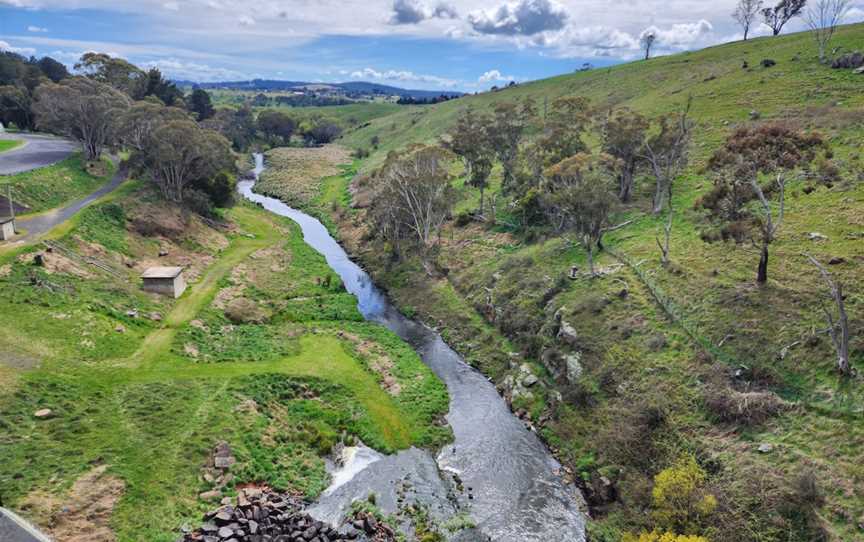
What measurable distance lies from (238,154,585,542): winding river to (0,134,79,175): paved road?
5589cm

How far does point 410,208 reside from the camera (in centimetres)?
5778

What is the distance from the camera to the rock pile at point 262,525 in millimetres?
22156

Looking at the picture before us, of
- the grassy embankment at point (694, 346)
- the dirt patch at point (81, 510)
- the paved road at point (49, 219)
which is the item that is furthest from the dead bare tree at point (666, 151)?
the paved road at point (49, 219)

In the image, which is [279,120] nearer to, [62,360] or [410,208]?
[410,208]

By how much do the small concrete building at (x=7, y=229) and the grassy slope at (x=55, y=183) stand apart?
28.2 feet

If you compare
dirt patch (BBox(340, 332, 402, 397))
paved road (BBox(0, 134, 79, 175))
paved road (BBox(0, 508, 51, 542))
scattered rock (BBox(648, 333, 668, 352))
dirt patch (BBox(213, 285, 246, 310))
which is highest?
paved road (BBox(0, 134, 79, 175))

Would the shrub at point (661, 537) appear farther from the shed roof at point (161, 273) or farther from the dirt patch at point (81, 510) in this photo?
the shed roof at point (161, 273)

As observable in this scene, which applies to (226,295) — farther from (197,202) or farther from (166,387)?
(197,202)

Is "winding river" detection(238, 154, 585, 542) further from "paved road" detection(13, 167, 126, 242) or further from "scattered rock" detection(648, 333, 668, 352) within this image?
"paved road" detection(13, 167, 126, 242)

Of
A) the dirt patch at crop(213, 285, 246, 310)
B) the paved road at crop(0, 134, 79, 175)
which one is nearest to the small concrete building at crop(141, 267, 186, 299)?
the dirt patch at crop(213, 285, 246, 310)

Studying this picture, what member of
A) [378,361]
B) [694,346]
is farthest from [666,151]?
[378,361]

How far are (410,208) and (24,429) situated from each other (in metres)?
39.7

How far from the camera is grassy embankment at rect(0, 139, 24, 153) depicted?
72000mm

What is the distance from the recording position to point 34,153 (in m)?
71.0
